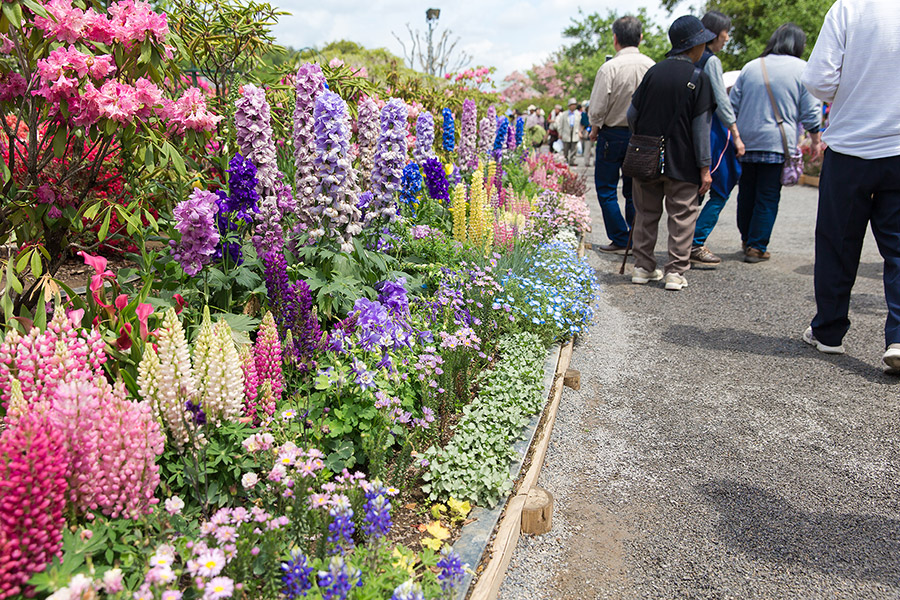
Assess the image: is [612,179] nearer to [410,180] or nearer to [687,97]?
[687,97]

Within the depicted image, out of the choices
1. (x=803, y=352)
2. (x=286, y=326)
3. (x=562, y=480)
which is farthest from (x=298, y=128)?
(x=803, y=352)

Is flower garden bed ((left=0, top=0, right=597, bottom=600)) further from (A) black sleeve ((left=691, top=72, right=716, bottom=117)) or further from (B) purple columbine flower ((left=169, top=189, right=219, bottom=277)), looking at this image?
(A) black sleeve ((left=691, top=72, right=716, bottom=117))

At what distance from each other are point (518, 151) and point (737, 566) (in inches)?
323

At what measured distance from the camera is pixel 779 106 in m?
6.05

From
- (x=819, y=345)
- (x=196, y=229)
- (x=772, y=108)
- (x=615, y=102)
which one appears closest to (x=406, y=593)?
(x=196, y=229)

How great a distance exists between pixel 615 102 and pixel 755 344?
121 inches

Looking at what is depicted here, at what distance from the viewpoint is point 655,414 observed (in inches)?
137

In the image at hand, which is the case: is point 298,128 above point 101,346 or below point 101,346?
above

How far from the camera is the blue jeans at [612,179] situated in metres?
6.58

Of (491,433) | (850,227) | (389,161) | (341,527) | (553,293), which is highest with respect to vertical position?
(389,161)

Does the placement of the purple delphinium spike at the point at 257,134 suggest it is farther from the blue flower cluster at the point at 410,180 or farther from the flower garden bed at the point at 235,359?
the blue flower cluster at the point at 410,180

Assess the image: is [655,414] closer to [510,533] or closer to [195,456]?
[510,533]

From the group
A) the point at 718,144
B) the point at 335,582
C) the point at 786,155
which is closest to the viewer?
the point at 335,582

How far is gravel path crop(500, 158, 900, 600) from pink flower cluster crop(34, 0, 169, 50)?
2.44 metres
